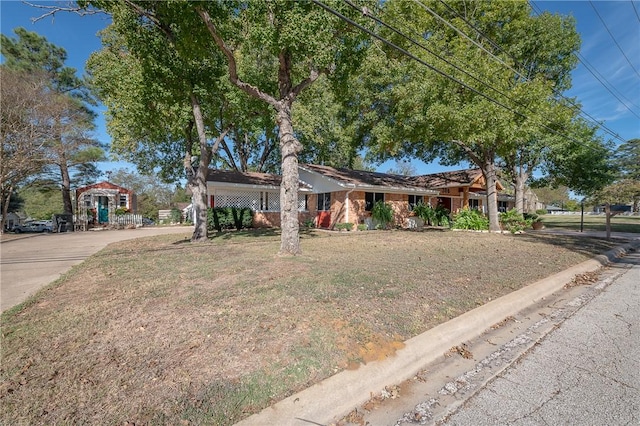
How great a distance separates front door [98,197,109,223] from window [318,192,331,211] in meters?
17.7

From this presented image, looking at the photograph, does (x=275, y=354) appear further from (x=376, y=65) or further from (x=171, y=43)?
(x=376, y=65)

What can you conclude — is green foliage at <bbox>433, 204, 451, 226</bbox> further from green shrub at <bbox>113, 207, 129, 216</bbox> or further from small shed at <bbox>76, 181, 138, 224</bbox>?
small shed at <bbox>76, 181, 138, 224</bbox>

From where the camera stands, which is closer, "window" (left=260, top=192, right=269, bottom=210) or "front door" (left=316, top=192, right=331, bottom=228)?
"front door" (left=316, top=192, right=331, bottom=228)

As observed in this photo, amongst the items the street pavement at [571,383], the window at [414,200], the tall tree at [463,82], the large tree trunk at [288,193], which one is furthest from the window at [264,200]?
the street pavement at [571,383]

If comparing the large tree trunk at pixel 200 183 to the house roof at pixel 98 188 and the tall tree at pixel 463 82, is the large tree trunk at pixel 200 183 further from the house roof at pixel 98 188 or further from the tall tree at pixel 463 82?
the house roof at pixel 98 188

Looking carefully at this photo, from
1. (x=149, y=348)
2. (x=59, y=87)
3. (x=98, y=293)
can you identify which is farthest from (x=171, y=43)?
(x=59, y=87)

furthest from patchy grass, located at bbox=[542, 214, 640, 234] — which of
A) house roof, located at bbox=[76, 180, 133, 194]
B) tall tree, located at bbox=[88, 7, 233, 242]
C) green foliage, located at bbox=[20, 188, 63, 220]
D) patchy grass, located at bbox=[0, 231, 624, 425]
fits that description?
green foliage, located at bbox=[20, 188, 63, 220]

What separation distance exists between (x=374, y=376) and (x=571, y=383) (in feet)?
6.28

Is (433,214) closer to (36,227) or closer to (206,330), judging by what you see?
(206,330)

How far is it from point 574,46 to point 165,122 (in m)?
25.0

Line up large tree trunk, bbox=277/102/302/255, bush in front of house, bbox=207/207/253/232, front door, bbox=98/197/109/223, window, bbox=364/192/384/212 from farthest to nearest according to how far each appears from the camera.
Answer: front door, bbox=98/197/109/223 < window, bbox=364/192/384/212 < bush in front of house, bbox=207/207/253/232 < large tree trunk, bbox=277/102/302/255

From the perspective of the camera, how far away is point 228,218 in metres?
17.6

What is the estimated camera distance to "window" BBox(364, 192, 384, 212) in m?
19.2

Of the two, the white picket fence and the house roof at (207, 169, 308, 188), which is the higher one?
the house roof at (207, 169, 308, 188)
